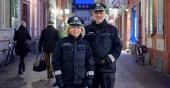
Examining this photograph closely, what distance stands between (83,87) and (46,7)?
45.7 metres

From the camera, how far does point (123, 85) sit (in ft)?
48.1

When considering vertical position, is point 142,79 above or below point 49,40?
below

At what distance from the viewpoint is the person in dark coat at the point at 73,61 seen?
22.6ft

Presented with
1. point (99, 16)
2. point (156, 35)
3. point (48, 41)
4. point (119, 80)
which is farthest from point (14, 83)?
point (99, 16)

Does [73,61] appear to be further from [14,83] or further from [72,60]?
[14,83]

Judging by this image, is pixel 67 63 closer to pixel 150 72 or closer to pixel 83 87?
pixel 83 87

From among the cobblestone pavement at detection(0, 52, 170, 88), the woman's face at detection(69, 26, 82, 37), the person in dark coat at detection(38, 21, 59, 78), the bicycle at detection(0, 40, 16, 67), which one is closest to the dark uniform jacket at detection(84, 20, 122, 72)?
the woman's face at detection(69, 26, 82, 37)

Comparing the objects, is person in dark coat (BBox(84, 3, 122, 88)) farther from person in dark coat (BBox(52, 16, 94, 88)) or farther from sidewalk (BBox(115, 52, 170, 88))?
sidewalk (BBox(115, 52, 170, 88))

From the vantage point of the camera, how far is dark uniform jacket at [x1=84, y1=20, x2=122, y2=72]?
7637 millimetres

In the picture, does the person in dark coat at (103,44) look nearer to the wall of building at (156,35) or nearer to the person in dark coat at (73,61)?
the person in dark coat at (73,61)

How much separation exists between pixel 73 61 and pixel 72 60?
0.02m

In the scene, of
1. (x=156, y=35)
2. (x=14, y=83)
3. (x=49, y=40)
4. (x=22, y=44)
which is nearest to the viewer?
(x=14, y=83)

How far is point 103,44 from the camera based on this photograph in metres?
7.66

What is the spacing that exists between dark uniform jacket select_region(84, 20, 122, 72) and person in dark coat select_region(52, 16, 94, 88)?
625mm
